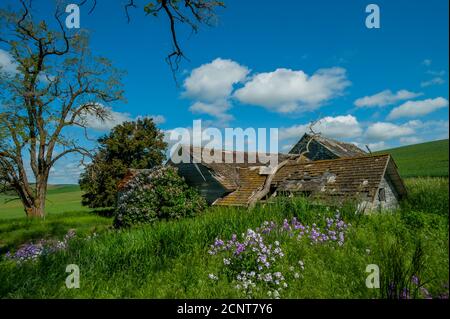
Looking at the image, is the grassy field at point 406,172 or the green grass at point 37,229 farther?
the grassy field at point 406,172

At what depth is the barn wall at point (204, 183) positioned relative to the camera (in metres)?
19.4

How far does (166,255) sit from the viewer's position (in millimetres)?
6461

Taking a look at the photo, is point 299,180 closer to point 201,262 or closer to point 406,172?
point 201,262

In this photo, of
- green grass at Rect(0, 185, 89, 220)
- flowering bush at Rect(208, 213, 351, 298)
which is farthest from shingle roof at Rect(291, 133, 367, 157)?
green grass at Rect(0, 185, 89, 220)

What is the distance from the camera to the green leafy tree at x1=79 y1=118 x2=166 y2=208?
3300 cm

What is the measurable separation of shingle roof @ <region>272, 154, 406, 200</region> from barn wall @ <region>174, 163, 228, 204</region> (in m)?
3.74

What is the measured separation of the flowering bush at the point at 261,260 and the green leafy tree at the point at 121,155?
27.6 metres

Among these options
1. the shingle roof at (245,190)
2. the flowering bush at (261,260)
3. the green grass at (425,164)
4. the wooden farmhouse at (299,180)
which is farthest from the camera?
the green grass at (425,164)

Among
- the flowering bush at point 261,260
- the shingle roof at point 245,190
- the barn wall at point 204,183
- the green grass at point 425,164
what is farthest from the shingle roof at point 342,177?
the green grass at point 425,164

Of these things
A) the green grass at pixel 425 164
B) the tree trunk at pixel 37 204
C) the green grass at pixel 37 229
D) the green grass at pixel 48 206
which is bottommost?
the green grass at pixel 48 206

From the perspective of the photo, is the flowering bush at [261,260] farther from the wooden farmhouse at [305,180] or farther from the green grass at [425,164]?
the green grass at [425,164]

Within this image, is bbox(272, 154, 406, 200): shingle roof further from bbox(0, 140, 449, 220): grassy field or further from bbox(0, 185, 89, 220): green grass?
bbox(0, 185, 89, 220): green grass
